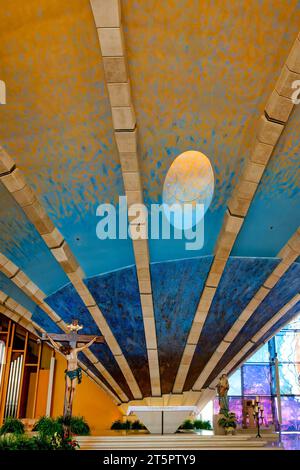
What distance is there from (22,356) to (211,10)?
1884 cm

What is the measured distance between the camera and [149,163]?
10.9 m

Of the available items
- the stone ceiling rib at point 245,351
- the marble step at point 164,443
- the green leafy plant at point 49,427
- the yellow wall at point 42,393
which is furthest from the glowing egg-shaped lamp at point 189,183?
the yellow wall at point 42,393

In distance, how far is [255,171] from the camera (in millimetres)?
10562

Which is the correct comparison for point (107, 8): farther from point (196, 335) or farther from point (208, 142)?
point (196, 335)

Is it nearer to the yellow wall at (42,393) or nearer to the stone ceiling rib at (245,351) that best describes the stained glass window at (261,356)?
the stone ceiling rib at (245,351)

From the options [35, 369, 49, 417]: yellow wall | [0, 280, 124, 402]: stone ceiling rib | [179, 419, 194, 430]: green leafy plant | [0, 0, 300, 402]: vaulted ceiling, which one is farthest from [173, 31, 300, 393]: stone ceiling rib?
[35, 369, 49, 417]: yellow wall

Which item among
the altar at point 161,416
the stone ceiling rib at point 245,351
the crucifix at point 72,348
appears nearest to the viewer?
the crucifix at point 72,348

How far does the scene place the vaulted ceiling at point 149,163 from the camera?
8.09m

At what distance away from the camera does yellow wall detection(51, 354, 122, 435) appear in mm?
22625

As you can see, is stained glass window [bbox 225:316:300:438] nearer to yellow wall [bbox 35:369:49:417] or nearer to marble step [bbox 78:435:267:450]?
yellow wall [bbox 35:369:49:417]

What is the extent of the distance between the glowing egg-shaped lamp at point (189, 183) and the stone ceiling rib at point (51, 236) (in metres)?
3.10

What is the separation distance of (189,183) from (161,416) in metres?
7.77

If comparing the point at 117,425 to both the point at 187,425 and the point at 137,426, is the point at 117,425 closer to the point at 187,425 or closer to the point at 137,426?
the point at 137,426
